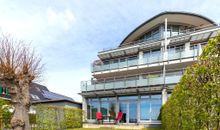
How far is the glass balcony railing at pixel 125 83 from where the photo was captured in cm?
2372

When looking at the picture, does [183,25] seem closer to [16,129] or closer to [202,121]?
[16,129]

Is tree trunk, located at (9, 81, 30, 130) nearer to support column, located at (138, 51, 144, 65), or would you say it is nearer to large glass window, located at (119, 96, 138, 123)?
large glass window, located at (119, 96, 138, 123)

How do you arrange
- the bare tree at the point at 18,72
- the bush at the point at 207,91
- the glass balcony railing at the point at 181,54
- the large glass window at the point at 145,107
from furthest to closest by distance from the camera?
the large glass window at the point at 145,107
the glass balcony railing at the point at 181,54
the bare tree at the point at 18,72
the bush at the point at 207,91

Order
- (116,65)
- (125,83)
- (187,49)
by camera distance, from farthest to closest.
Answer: (116,65) → (125,83) → (187,49)

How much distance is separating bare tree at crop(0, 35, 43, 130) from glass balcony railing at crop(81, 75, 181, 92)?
14869 mm

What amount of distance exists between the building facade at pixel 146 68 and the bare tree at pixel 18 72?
15.3 metres

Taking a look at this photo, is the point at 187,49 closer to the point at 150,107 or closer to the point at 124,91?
the point at 150,107

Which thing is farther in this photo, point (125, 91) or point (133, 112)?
point (125, 91)

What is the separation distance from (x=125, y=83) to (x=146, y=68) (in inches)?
124

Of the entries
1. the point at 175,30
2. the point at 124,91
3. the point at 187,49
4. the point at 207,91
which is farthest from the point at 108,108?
the point at 207,91

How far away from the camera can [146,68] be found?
2709 centimetres

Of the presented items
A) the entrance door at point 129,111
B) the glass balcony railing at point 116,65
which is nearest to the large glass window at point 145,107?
the entrance door at point 129,111

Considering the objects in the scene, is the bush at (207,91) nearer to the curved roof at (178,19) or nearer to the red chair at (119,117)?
the red chair at (119,117)

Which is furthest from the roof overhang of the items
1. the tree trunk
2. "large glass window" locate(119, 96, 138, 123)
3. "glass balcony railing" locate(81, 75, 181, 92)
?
the tree trunk
